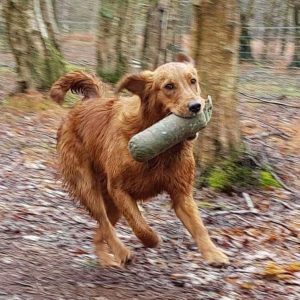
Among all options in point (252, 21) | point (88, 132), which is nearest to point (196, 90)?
point (88, 132)

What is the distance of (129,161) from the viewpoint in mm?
6254

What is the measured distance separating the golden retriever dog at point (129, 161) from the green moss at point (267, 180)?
3119 millimetres

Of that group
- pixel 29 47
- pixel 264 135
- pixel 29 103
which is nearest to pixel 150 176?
pixel 264 135

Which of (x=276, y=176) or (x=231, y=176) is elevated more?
(x=231, y=176)

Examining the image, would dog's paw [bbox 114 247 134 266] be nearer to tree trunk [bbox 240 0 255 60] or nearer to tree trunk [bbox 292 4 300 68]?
tree trunk [bbox 292 4 300 68]

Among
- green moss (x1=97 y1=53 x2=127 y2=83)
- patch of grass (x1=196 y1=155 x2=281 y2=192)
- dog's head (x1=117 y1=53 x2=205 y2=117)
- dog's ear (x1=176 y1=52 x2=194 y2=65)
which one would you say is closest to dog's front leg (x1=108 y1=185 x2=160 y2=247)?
dog's head (x1=117 y1=53 x2=205 y2=117)

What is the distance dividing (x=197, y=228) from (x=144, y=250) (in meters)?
1.33

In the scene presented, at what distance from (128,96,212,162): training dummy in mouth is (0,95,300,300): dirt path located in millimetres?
1162

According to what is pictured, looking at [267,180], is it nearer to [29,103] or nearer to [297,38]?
[29,103]

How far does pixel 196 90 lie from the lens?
5.93m

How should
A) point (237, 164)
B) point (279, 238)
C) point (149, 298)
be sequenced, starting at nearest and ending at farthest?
point (149, 298), point (279, 238), point (237, 164)

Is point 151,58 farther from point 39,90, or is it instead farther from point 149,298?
point 149,298

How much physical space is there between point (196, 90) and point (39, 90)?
8.93 m

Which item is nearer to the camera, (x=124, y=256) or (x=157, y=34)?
(x=124, y=256)
